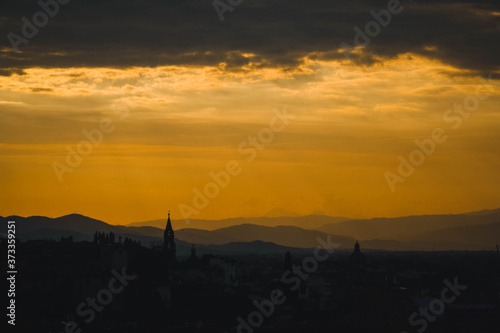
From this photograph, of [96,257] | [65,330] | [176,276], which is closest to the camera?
[65,330]

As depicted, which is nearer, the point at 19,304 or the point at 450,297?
the point at 19,304

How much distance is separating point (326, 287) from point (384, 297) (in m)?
17.1

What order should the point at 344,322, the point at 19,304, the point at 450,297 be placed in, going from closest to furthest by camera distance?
the point at 19,304 → the point at 344,322 → the point at 450,297

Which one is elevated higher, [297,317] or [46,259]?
[46,259]

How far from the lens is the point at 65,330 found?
51031 millimetres

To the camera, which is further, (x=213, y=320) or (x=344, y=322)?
(x=344, y=322)

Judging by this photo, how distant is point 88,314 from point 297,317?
1772 centimetres

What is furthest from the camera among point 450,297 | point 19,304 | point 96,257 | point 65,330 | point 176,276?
point 450,297

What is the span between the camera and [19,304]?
57.9 meters

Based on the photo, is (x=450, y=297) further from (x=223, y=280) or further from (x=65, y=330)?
(x=65, y=330)

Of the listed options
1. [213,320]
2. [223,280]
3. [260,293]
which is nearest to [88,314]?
[213,320]

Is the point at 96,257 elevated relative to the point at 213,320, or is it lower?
elevated

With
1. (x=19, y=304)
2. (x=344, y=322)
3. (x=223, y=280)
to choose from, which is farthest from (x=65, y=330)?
(x=223, y=280)

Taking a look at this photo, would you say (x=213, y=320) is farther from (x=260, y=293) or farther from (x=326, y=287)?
(x=326, y=287)
